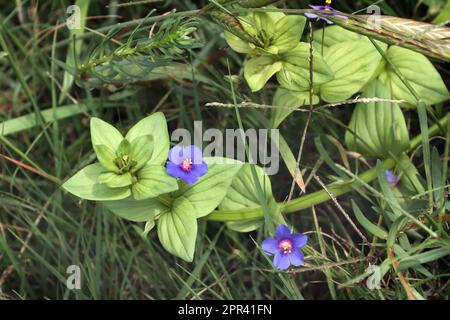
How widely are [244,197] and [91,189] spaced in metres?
0.41

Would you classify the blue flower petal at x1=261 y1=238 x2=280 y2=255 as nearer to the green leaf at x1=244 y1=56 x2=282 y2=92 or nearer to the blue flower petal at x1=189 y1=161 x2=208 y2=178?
the blue flower petal at x1=189 y1=161 x2=208 y2=178

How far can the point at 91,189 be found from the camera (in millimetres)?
1432

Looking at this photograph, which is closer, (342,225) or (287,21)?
(287,21)

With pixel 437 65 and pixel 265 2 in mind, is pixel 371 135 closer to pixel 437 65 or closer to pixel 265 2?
pixel 437 65

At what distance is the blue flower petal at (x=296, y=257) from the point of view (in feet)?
4.48

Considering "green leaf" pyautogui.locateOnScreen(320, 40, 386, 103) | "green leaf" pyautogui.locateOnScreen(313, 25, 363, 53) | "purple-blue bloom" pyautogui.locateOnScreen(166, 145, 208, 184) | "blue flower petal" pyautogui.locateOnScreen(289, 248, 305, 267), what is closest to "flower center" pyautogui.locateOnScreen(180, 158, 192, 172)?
"purple-blue bloom" pyautogui.locateOnScreen(166, 145, 208, 184)

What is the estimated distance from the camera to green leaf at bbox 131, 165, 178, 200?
1369 mm

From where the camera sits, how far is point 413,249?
52.5 inches

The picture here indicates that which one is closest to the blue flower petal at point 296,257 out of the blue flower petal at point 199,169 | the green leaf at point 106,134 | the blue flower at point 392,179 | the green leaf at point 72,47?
the blue flower petal at point 199,169

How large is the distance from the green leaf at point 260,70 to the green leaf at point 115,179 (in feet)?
1.28

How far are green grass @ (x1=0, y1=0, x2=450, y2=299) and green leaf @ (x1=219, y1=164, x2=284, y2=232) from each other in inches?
2.3

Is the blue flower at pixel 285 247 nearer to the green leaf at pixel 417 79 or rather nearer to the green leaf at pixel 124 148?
the green leaf at pixel 124 148
